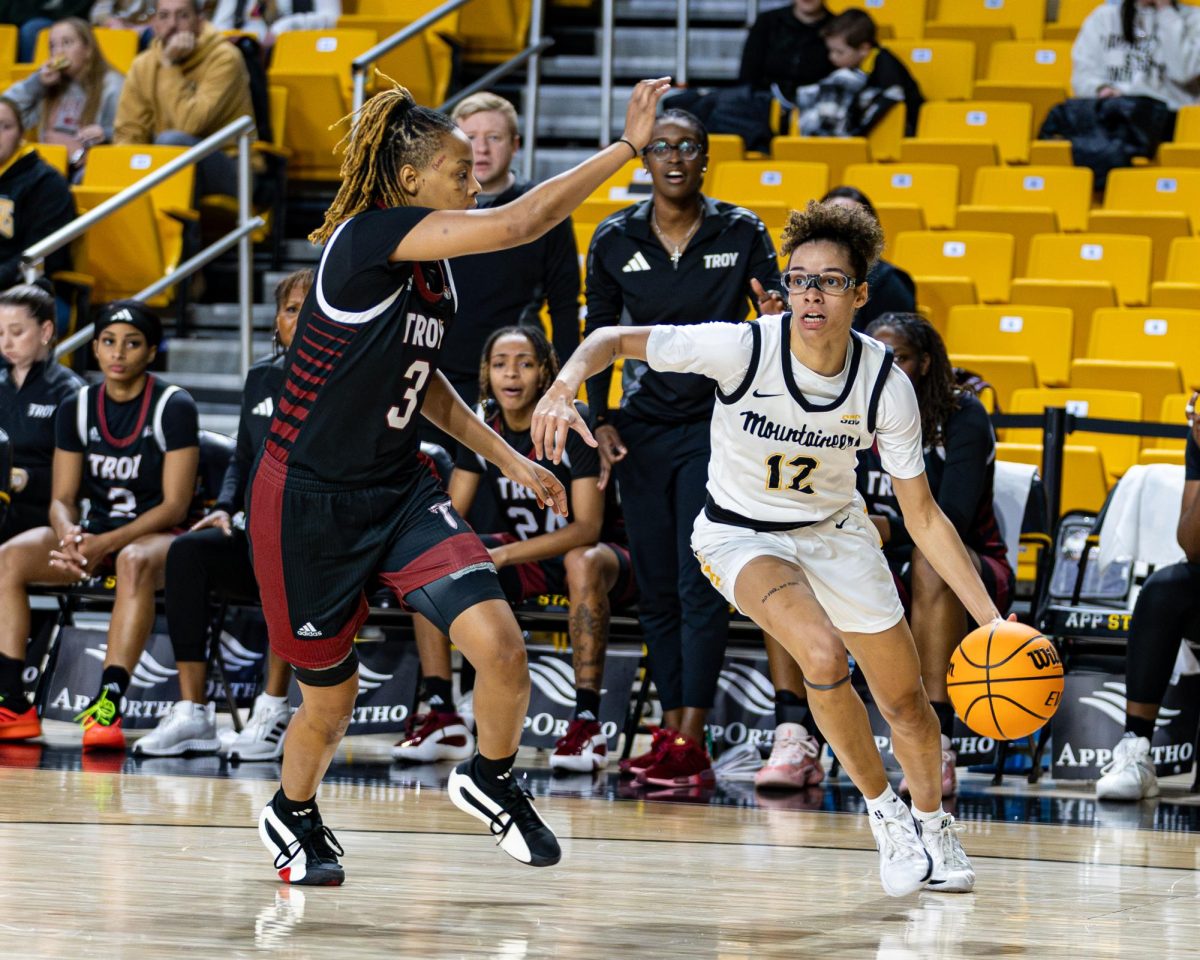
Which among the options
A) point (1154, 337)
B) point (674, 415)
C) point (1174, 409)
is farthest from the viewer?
point (1154, 337)

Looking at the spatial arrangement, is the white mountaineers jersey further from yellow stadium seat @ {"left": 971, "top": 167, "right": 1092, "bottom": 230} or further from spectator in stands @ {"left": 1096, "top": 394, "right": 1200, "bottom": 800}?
yellow stadium seat @ {"left": 971, "top": 167, "right": 1092, "bottom": 230}

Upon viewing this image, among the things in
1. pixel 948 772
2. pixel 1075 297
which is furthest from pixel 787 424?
pixel 1075 297

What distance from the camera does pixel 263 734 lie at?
651cm

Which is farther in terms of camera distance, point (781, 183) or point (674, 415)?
point (781, 183)

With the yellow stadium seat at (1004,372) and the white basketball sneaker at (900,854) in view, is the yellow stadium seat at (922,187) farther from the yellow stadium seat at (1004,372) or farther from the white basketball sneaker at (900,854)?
the white basketball sneaker at (900,854)

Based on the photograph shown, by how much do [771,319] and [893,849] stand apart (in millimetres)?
1321

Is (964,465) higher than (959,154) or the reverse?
the reverse

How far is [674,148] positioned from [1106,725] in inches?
101

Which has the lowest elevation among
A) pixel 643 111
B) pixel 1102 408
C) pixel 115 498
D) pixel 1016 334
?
pixel 115 498

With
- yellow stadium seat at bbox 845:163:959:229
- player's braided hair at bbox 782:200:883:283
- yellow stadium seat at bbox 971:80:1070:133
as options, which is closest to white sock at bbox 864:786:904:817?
player's braided hair at bbox 782:200:883:283

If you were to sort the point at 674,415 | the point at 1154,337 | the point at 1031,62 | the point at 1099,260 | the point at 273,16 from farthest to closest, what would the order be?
1. the point at 273,16
2. the point at 1031,62
3. the point at 1099,260
4. the point at 1154,337
5. the point at 674,415

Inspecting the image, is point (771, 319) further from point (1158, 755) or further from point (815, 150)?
point (815, 150)

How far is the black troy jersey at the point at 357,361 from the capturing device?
3924 mm

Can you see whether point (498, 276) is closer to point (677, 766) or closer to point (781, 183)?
point (677, 766)
